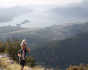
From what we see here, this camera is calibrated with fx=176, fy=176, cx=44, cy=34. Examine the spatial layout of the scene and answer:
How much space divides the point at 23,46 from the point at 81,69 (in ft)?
20.1

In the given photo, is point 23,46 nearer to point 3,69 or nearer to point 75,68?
point 3,69

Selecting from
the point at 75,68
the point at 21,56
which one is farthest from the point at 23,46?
the point at 75,68

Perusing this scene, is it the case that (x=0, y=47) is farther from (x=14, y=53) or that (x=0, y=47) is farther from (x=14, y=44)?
(x=14, y=44)

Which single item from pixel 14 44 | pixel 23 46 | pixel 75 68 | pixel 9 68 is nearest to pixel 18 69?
pixel 9 68

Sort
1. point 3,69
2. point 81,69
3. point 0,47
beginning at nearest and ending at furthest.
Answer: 1. point 3,69
2. point 81,69
3. point 0,47

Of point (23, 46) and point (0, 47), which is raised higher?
point (23, 46)

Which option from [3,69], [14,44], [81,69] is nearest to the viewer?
[3,69]

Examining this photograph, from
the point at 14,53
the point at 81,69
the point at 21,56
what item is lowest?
the point at 14,53

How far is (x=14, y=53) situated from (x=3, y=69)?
17861 millimetres

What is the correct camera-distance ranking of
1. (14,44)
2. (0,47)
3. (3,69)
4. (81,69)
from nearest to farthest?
(3,69), (81,69), (0,47), (14,44)

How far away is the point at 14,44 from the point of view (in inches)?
1394

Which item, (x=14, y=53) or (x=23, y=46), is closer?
(x=23, y=46)

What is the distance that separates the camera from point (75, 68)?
55.1 feet

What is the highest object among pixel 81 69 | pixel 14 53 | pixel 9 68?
pixel 9 68
